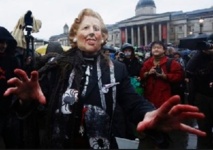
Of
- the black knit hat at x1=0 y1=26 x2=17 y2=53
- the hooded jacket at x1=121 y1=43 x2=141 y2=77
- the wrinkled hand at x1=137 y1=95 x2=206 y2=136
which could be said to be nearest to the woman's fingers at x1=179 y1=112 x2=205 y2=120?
the wrinkled hand at x1=137 y1=95 x2=206 y2=136

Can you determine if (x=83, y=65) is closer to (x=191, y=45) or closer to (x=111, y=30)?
(x=191, y=45)

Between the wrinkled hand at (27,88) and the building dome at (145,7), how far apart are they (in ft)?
266

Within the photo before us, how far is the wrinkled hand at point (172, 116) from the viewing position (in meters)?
1.46

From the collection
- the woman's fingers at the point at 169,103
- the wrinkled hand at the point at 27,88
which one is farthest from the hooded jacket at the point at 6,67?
the woman's fingers at the point at 169,103

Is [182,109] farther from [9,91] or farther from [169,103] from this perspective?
[9,91]

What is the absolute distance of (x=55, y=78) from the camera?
6.96 ft

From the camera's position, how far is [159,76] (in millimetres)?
4695

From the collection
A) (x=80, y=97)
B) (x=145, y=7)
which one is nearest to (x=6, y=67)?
(x=80, y=97)

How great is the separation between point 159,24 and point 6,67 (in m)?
75.1

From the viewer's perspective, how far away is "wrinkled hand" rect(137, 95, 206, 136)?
146 centimetres

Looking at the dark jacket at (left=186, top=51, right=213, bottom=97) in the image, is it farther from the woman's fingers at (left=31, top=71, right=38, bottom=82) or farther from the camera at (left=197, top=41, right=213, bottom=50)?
the woman's fingers at (left=31, top=71, right=38, bottom=82)

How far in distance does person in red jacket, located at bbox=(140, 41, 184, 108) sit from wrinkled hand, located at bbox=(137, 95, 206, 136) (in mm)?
3097

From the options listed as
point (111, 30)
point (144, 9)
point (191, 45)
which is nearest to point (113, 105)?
point (191, 45)

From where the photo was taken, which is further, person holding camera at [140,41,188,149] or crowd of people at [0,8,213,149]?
person holding camera at [140,41,188,149]
